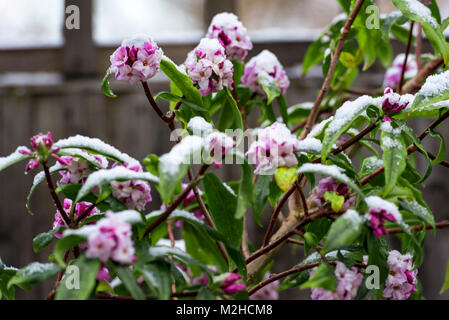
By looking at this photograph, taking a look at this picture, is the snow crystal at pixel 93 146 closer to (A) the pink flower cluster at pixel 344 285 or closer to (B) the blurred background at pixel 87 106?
(A) the pink flower cluster at pixel 344 285

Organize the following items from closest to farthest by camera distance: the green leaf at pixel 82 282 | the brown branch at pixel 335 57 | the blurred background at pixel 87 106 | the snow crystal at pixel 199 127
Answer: the green leaf at pixel 82 282 < the snow crystal at pixel 199 127 < the brown branch at pixel 335 57 < the blurred background at pixel 87 106

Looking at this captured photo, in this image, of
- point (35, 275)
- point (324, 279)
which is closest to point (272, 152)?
point (324, 279)

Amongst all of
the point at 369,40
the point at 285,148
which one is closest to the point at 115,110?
the point at 369,40

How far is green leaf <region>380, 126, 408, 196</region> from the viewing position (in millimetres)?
478

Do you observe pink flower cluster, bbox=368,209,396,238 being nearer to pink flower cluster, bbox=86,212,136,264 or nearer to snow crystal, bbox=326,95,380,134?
snow crystal, bbox=326,95,380,134

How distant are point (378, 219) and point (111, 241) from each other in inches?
9.1

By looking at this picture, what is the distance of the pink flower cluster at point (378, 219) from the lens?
460 mm

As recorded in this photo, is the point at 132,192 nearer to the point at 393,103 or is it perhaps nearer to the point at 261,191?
the point at 261,191

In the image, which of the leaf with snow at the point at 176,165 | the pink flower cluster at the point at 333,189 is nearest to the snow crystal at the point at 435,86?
the pink flower cluster at the point at 333,189

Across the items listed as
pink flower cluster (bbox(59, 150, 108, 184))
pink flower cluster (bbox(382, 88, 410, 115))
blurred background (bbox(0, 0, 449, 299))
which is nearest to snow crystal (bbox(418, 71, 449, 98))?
pink flower cluster (bbox(382, 88, 410, 115))

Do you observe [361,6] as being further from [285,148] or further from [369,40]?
[285,148]

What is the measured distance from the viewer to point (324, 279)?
1.58 ft

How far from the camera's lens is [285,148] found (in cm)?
50

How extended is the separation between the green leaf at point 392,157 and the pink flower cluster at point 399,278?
0.32ft
